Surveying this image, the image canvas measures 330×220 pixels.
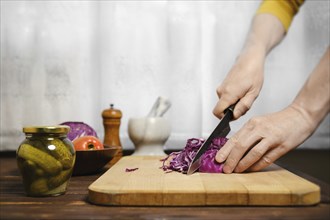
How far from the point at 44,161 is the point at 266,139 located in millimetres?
438

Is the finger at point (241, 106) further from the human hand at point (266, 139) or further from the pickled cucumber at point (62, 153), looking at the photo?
the pickled cucumber at point (62, 153)

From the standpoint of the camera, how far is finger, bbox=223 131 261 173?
0.99 meters

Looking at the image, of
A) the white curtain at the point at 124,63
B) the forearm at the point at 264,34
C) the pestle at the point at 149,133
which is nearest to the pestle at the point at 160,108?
the pestle at the point at 149,133

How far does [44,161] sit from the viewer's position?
0.83m

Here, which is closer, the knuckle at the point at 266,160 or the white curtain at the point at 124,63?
the knuckle at the point at 266,160

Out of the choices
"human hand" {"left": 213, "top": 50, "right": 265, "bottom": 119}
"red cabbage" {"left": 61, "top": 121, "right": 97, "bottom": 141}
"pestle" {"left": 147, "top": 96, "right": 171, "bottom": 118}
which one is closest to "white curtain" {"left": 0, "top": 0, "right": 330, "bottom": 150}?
"pestle" {"left": 147, "top": 96, "right": 171, "bottom": 118}

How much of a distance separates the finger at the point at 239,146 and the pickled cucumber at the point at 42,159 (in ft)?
1.16

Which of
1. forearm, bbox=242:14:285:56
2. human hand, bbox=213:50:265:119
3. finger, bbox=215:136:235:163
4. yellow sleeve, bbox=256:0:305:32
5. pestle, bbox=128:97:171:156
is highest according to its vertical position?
yellow sleeve, bbox=256:0:305:32

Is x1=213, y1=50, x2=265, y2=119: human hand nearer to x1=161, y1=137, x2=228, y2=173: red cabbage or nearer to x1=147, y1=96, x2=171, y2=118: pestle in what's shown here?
x1=161, y1=137, x2=228, y2=173: red cabbage

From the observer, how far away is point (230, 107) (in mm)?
1197

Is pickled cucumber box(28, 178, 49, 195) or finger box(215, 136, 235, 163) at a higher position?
finger box(215, 136, 235, 163)

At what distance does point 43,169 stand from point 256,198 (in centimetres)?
36

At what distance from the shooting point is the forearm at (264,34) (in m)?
1.29

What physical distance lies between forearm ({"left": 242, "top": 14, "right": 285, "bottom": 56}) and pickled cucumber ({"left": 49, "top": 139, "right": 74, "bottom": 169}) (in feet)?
2.01
